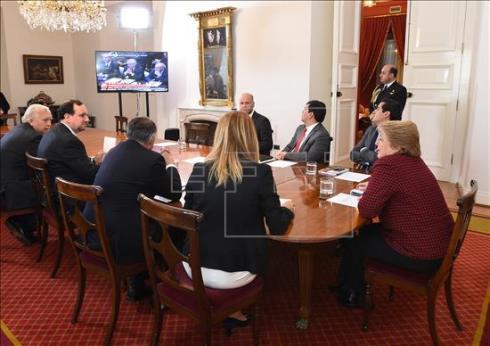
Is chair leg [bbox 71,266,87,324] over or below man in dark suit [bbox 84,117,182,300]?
below

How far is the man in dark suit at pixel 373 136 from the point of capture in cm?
313

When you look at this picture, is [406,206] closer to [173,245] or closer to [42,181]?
[173,245]

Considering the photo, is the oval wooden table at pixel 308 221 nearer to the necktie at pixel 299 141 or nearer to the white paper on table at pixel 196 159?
the white paper on table at pixel 196 159

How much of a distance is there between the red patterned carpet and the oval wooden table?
18 cm

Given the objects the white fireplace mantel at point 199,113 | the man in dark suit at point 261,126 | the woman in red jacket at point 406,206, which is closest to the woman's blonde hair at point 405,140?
the woman in red jacket at point 406,206

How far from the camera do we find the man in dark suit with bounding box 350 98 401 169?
3127 millimetres

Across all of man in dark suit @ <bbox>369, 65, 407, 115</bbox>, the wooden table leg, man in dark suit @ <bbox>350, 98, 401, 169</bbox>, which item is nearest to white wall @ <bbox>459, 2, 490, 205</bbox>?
man in dark suit @ <bbox>369, 65, 407, 115</bbox>

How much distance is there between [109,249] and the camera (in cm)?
208

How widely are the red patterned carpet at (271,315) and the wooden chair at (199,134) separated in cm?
176

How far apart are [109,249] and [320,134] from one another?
1.96m

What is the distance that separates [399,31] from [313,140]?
5.92m

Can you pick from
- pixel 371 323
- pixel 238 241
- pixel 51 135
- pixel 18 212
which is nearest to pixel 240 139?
pixel 238 241

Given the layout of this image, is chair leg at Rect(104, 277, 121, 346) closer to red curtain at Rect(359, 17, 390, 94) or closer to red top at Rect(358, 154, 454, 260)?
red top at Rect(358, 154, 454, 260)

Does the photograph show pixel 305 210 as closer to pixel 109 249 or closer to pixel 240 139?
pixel 240 139
